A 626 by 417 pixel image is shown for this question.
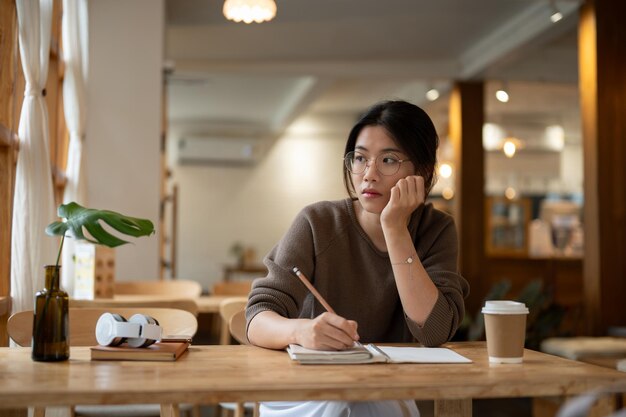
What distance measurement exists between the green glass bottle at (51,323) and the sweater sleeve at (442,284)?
79cm

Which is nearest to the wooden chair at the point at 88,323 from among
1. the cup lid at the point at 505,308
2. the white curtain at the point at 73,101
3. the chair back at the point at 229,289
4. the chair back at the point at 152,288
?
the cup lid at the point at 505,308

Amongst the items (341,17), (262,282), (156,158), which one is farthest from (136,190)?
(262,282)

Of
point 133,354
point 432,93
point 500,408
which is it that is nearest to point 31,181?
point 133,354

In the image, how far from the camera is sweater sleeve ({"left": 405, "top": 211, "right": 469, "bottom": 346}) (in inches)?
70.8

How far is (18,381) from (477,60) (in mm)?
6816

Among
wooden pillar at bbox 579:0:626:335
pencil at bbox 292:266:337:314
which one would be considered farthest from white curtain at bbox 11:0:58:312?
wooden pillar at bbox 579:0:626:335

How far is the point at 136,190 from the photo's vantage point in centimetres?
499

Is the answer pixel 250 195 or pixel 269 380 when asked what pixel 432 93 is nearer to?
pixel 250 195

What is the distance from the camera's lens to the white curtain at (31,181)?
283cm

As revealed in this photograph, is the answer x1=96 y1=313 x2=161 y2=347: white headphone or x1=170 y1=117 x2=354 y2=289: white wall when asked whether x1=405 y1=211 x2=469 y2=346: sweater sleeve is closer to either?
x1=96 y1=313 x2=161 y2=347: white headphone

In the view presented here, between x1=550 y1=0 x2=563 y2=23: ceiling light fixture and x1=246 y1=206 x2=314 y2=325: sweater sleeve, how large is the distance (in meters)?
4.34

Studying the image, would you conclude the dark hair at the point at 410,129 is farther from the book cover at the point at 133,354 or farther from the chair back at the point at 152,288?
the chair back at the point at 152,288

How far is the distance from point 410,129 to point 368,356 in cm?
71

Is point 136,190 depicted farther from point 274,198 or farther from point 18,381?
point 274,198
